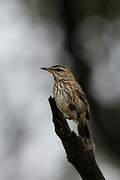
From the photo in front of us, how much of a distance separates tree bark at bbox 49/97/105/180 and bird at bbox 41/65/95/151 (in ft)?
3.20

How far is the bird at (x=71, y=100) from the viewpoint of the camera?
7617 mm

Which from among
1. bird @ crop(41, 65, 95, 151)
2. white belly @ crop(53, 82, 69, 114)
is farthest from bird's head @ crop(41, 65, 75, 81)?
white belly @ crop(53, 82, 69, 114)

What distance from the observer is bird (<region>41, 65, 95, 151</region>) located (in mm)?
7617

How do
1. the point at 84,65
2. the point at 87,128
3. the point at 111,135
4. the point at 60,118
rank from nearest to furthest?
1. the point at 60,118
2. the point at 87,128
3. the point at 111,135
4. the point at 84,65

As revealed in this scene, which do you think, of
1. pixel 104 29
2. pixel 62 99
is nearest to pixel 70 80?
pixel 62 99

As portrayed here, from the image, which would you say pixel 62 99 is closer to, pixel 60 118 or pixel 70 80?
pixel 70 80

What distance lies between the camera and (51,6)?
1825cm

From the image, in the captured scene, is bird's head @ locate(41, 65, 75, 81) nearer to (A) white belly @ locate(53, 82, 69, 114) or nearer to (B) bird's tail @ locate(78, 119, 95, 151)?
(A) white belly @ locate(53, 82, 69, 114)

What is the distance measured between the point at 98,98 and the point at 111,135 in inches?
37.2

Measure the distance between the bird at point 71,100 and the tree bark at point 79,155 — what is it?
974 millimetres

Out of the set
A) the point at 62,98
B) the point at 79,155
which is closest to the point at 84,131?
the point at 62,98

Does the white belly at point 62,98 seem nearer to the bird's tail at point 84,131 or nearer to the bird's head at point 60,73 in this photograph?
the bird's head at point 60,73

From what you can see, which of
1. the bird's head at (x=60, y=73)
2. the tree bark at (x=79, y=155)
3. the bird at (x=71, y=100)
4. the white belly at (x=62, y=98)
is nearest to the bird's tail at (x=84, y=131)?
the bird at (x=71, y=100)

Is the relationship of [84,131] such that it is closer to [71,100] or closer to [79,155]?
[71,100]
